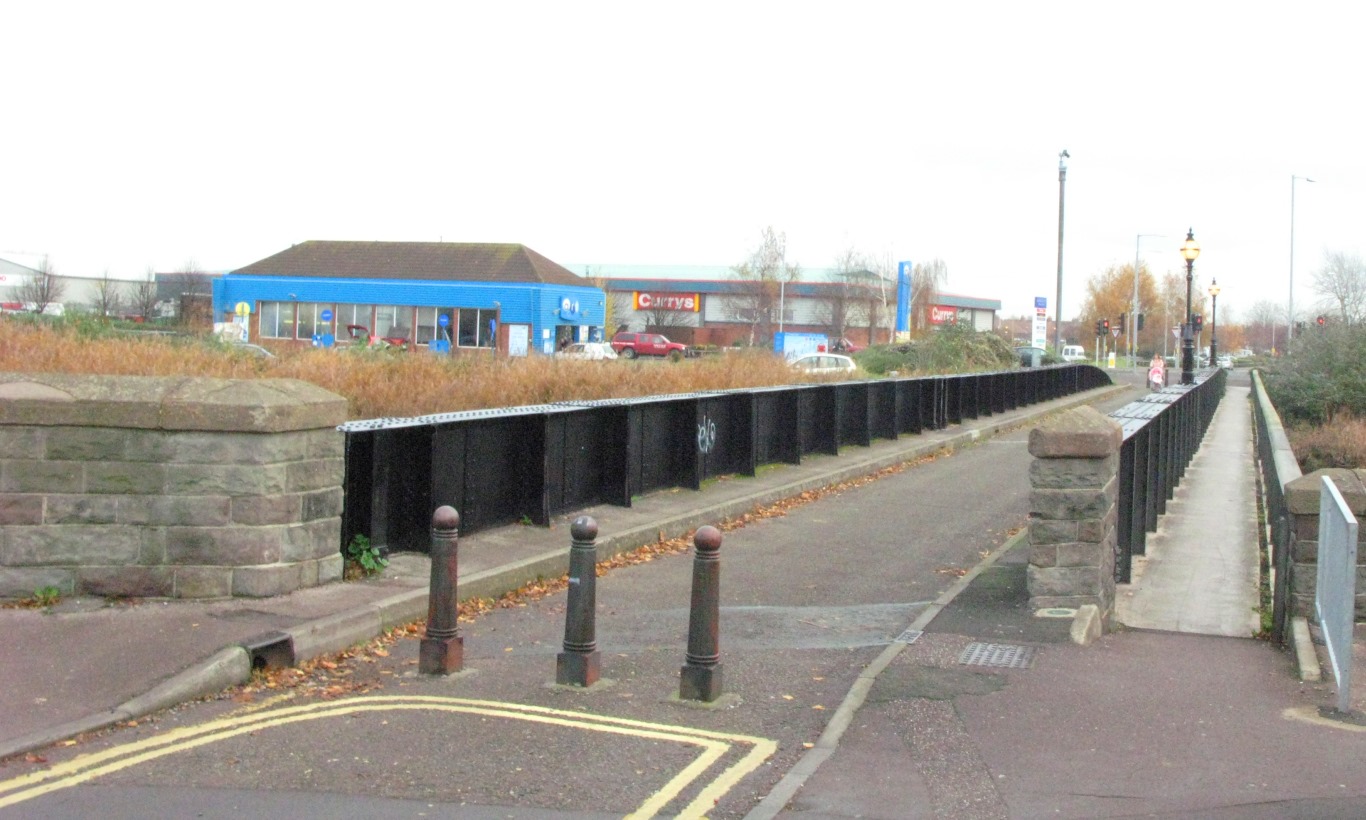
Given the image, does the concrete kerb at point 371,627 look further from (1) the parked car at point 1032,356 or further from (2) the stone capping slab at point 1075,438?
(1) the parked car at point 1032,356

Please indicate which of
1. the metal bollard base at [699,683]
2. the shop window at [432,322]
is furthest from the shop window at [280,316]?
the metal bollard base at [699,683]

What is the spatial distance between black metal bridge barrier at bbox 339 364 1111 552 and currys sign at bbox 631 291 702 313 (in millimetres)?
68048

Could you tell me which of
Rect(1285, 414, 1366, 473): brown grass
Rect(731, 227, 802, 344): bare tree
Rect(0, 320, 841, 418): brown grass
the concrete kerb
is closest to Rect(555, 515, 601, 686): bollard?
the concrete kerb

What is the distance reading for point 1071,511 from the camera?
8.78m

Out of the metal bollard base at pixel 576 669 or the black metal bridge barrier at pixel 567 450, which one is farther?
the black metal bridge barrier at pixel 567 450

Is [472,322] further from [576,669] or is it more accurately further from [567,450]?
[576,669]

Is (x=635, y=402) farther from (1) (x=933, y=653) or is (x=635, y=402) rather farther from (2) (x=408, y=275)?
(2) (x=408, y=275)

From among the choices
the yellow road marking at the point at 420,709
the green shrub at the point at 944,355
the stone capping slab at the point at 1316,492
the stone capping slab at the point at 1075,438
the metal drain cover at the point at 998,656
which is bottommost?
the yellow road marking at the point at 420,709

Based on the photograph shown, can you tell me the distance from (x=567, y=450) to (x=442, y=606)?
A: 5.40 meters

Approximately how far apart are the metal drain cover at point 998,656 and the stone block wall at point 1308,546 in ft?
7.30

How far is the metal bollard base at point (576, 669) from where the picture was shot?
7.17m

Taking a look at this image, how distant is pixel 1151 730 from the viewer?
6578 millimetres

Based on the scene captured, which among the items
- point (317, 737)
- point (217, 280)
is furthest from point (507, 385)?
point (217, 280)

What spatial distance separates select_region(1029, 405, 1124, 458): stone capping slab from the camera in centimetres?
872
